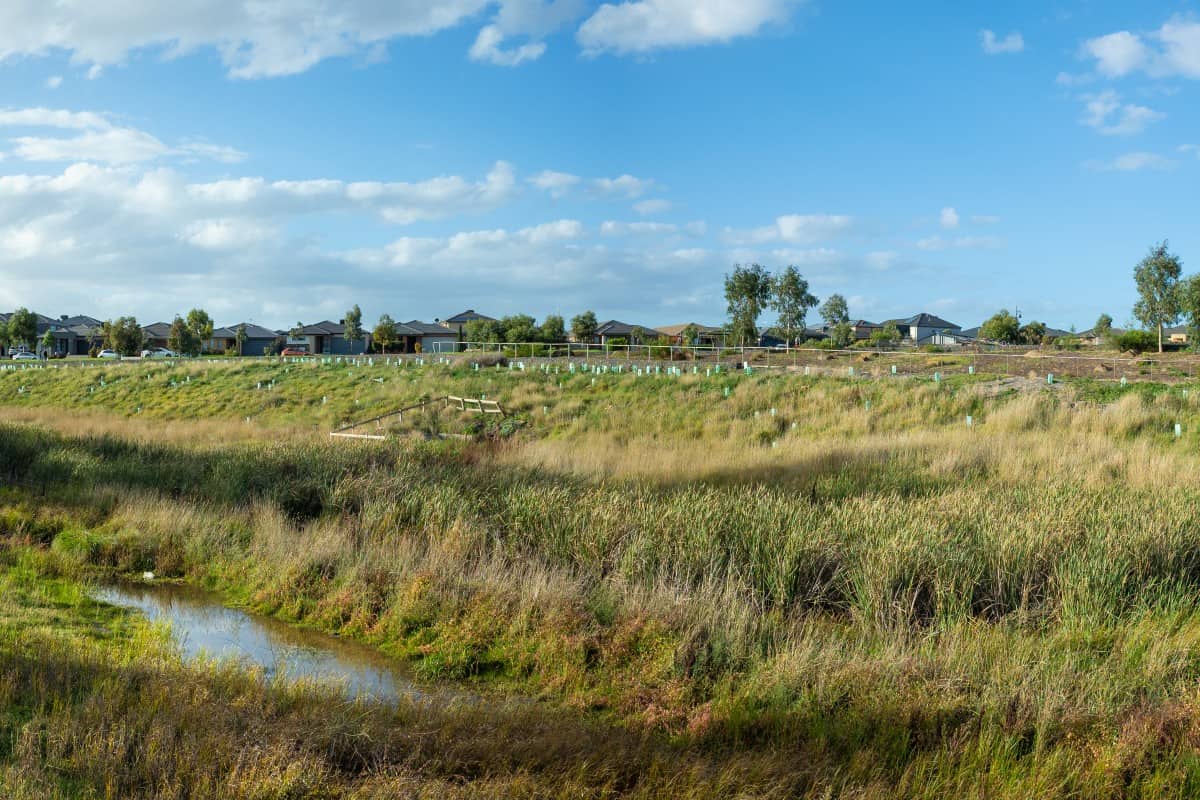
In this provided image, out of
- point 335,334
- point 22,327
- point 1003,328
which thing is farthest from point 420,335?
point 1003,328

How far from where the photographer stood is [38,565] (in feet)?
36.9

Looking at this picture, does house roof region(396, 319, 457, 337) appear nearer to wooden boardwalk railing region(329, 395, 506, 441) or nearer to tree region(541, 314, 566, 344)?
tree region(541, 314, 566, 344)

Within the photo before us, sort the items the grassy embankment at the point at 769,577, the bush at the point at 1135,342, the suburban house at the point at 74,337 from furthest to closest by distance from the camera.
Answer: the suburban house at the point at 74,337 → the bush at the point at 1135,342 → the grassy embankment at the point at 769,577

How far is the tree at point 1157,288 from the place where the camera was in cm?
5844

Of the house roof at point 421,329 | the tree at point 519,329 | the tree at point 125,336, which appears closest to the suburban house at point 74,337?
the tree at point 125,336

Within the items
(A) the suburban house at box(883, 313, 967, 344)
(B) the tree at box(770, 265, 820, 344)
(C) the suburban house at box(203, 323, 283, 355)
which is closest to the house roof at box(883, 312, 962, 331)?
(A) the suburban house at box(883, 313, 967, 344)

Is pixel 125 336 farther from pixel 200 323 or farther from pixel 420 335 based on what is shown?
pixel 420 335

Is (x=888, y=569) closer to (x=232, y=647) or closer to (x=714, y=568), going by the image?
(x=714, y=568)

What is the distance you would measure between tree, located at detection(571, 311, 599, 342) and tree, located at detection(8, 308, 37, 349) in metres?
57.4

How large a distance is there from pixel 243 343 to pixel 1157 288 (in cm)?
8781

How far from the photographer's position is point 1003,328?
236ft

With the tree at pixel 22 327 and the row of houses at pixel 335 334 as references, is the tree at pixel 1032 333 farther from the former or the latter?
the tree at pixel 22 327

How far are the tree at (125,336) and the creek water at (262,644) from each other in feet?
268

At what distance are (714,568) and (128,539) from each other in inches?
339
